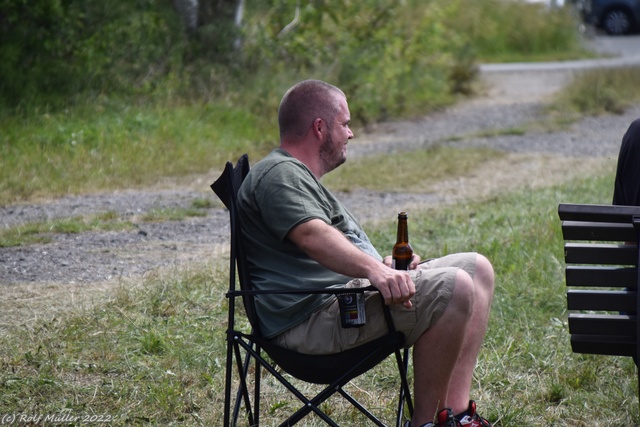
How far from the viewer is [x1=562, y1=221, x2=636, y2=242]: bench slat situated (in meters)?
3.69

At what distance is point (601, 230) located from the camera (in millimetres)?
3723

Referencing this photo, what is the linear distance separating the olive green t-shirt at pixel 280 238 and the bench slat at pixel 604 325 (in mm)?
852

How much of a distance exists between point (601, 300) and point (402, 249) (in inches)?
29.3

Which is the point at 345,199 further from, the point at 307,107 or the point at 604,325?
the point at 604,325

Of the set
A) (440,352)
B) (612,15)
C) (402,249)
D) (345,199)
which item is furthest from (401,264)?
(612,15)

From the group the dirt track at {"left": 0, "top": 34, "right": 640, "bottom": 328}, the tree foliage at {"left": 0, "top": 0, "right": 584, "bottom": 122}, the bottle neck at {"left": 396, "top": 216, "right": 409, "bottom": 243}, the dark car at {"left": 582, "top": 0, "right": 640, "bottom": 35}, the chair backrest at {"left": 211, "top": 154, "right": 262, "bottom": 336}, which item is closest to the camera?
the chair backrest at {"left": 211, "top": 154, "right": 262, "bottom": 336}

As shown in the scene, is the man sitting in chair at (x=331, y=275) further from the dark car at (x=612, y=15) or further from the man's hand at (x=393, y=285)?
the dark car at (x=612, y=15)

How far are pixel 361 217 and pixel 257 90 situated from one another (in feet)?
17.9

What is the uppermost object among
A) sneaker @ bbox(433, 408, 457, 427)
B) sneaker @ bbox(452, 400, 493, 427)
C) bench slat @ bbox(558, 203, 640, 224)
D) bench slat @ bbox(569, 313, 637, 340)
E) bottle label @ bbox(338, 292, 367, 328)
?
bench slat @ bbox(558, 203, 640, 224)

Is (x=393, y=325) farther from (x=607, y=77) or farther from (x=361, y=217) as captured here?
(x=607, y=77)

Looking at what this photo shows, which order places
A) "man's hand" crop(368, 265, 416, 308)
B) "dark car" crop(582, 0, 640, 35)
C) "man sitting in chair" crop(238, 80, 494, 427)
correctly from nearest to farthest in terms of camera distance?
1. "man's hand" crop(368, 265, 416, 308)
2. "man sitting in chair" crop(238, 80, 494, 427)
3. "dark car" crop(582, 0, 640, 35)

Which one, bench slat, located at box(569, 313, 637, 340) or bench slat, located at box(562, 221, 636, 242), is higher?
bench slat, located at box(562, 221, 636, 242)

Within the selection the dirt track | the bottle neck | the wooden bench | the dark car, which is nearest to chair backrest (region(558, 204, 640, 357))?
the wooden bench

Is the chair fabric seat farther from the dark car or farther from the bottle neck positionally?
the dark car
